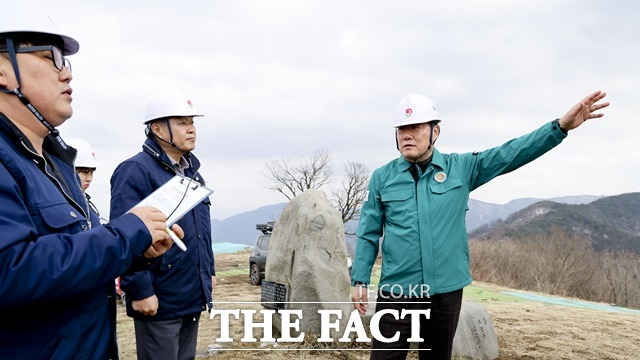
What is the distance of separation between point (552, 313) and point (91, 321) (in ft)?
27.2

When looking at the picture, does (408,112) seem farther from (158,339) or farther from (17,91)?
(17,91)

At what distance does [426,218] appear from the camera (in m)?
3.09

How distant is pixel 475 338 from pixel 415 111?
3118 mm

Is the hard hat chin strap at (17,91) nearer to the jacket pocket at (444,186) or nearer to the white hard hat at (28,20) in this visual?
the white hard hat at (28,20)

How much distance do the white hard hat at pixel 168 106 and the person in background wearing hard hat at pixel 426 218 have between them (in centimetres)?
139

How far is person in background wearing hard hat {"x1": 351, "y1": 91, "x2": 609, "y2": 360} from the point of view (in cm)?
304

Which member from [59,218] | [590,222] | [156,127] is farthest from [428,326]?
[590,222]

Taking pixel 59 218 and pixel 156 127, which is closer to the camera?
pixel 59 218

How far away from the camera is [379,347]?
3.20 meters

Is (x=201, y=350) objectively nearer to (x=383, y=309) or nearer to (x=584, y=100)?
(x=383, y=309)

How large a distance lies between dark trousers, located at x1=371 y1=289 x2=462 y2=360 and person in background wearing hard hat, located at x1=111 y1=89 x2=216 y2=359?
1198 mm

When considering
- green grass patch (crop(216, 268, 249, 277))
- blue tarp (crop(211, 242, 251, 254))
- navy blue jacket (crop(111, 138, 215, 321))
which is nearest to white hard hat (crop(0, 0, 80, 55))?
navy blue jacket (crop(111, 138, 215, 321))

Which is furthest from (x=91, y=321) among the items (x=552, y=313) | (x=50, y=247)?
(x=552, y=313)

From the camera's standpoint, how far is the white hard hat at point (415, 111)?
3240 millimetres
